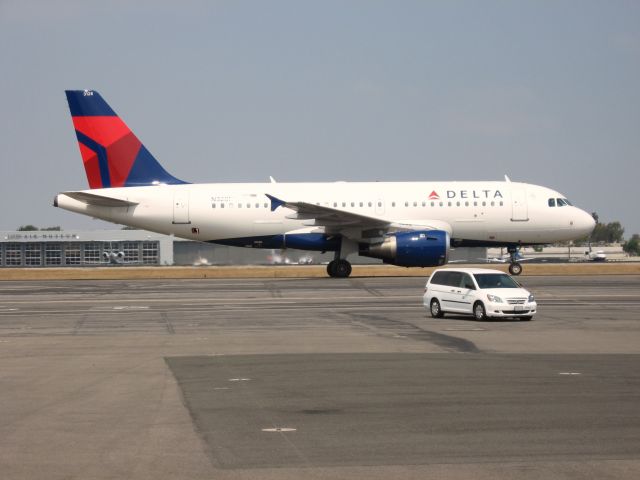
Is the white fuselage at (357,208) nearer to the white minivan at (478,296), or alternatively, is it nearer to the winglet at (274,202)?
the winglet at (274,202)

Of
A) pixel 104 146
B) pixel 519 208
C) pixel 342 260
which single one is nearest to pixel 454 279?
pixel 342 260

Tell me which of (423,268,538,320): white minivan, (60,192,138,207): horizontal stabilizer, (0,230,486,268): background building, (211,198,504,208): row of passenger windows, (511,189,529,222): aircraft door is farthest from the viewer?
(0,230,486,268): background building

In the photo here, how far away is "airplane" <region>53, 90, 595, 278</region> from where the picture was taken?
49.3m

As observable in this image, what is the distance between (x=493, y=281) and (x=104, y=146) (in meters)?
27.8

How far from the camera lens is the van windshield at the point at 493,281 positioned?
28825mm

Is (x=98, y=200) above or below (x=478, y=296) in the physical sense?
above

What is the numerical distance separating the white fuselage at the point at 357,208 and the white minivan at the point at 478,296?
1941 centimetres

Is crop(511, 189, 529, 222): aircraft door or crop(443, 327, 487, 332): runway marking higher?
crop(511, 189, 529, 222): aircraft door

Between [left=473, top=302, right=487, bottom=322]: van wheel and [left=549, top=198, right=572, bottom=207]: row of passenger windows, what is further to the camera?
[left=549, top=198, right=572, bottom=207]: row of passenger windows

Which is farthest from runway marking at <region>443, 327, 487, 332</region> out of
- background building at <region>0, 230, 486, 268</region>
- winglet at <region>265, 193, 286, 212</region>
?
background building at <region>0, 230, 486, 268</region>

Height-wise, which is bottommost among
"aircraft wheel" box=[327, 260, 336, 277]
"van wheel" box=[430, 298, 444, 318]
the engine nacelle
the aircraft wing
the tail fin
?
"van wheel" box=[430, 298, 444, 318]

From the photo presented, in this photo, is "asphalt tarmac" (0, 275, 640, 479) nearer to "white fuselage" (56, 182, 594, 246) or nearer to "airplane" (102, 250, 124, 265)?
"white fuselage" (56, 182, 594, 246)

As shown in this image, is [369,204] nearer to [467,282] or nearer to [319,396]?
[467,282]

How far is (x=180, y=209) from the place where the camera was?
165ft
